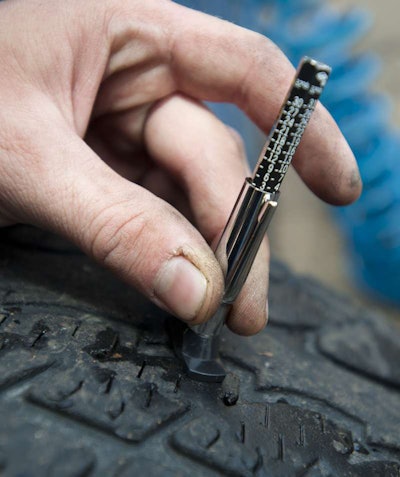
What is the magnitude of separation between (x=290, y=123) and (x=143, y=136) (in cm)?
46

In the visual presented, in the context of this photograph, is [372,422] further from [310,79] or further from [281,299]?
[310,79]

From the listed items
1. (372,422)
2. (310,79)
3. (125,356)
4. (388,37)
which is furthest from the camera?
(388,37)

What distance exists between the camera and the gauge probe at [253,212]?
58cm

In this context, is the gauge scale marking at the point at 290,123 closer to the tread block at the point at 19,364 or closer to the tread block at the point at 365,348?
the tread block at the point at 19,364

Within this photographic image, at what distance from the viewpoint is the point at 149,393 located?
631mm

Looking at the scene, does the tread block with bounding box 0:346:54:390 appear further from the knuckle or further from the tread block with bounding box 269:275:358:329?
the tread block with bounding box 269:275:358:329

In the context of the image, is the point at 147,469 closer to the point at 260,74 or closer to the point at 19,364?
the point at 19,364

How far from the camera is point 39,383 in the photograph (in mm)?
596

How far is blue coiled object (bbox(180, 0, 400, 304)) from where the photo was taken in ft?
6.55

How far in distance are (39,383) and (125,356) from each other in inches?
4.9

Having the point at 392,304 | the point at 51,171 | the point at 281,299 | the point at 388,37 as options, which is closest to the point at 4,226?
the point at 51,171

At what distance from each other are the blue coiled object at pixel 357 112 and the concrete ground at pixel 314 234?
0.14 m

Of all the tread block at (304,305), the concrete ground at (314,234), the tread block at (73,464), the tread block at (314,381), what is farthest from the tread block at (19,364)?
the concrete ground at (314,234)

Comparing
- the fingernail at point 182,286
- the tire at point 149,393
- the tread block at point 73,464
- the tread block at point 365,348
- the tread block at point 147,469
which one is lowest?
the tread block at point 365,348
